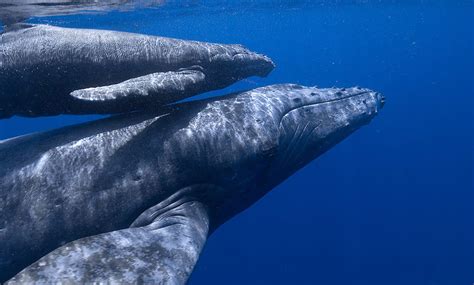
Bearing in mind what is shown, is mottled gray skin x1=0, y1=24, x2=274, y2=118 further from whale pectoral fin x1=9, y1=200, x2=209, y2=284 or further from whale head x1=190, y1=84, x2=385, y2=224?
whale pectoral fin x1=9, y1=200, x2=209, y2=284

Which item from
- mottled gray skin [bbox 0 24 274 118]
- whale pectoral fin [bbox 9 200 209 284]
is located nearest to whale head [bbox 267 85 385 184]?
mottled gray skin [bbox 0 24 274 118]

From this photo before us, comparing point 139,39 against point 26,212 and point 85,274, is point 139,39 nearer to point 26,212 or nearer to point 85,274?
point 26,212

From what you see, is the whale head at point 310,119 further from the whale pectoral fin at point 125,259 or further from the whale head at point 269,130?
the whale pectoral fin at point 125,259

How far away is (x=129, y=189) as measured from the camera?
705 centimetres

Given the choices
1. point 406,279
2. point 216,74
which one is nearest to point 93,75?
point 216,74

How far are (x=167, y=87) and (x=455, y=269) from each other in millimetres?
53630

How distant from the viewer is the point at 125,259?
17.4 feet

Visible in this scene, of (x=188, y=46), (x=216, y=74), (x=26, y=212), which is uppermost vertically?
(x=188, y=46)

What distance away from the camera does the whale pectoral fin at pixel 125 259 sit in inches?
195

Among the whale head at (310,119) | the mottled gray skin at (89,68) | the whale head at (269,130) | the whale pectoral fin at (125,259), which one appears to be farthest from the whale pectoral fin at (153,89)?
the whale pectoral fin at (125,259)

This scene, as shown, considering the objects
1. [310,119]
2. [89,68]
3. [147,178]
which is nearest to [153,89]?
[147,178]

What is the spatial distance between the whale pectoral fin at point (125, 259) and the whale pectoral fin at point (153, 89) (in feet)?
7.38

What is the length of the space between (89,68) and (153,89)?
1713 mm

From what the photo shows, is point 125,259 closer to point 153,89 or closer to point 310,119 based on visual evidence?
point 153,89
